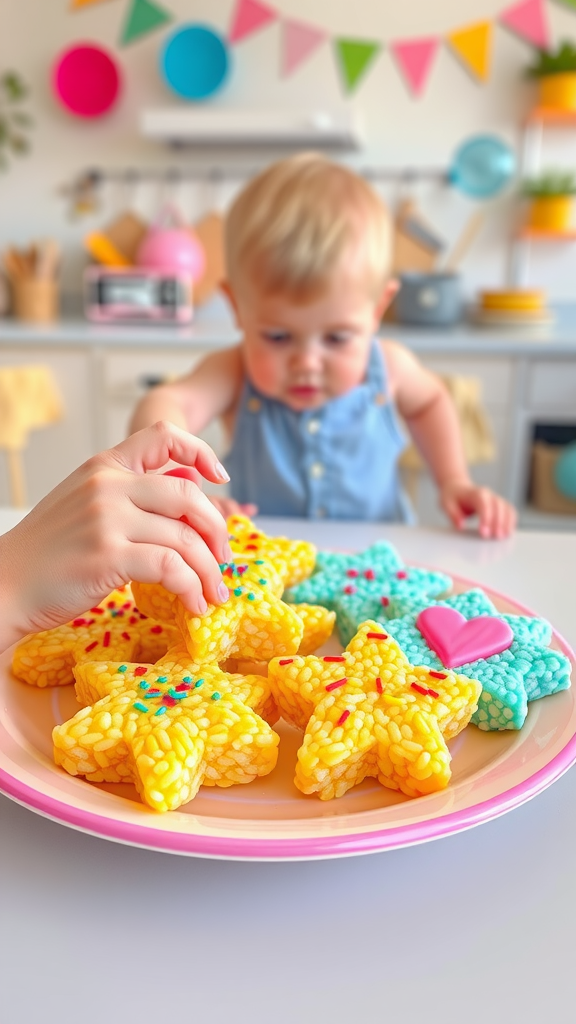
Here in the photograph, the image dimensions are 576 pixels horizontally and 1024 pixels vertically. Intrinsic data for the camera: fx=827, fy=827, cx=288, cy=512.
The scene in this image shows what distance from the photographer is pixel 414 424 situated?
1512 mm

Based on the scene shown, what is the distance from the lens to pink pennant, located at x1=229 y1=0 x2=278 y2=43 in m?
2.90

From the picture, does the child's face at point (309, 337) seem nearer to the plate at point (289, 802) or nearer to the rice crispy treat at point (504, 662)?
the rice crispy treat at point (504, 662)

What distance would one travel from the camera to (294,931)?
406mm

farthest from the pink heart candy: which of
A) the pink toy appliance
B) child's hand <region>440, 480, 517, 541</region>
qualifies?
the pink toy appliance

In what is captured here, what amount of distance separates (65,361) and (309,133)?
3.73ft

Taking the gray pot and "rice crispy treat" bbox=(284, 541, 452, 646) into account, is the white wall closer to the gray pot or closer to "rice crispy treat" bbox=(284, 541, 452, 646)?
the gray pot

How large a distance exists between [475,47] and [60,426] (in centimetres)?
191

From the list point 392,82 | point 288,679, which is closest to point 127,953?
point 288,679

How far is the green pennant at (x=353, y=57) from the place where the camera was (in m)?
2.89

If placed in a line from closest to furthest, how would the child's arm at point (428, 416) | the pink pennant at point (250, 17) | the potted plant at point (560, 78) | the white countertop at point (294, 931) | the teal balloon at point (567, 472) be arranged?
the white countertop at point (294, 931)
the child's arm at point (428, 416)
the teal balloon at point (567, 472)
the potted plant at point (560, 78)
the pink pennant at point (250, 17)

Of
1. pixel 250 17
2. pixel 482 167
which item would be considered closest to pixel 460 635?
pixel 482 167

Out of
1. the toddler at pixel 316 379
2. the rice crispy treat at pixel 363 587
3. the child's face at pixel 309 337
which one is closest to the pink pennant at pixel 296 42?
the toddler at pixel 316 379

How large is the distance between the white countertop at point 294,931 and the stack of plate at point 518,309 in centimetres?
243

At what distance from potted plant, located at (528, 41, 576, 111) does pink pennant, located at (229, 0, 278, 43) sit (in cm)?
95
